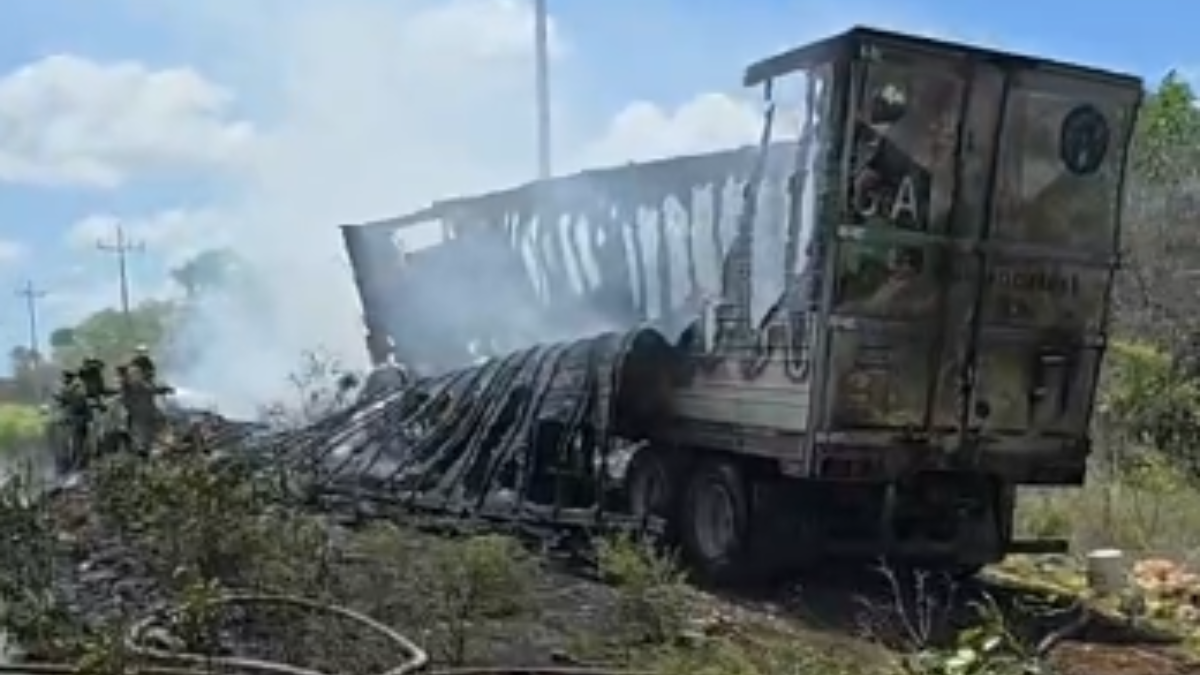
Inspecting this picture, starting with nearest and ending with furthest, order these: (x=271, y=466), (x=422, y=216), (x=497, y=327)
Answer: (x=271, y=466)
(x=497, y=327)
(x=422, y=216)

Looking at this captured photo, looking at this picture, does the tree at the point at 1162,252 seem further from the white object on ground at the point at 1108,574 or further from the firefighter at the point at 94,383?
the firefighter at the point at 94,383

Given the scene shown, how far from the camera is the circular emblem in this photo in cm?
1082

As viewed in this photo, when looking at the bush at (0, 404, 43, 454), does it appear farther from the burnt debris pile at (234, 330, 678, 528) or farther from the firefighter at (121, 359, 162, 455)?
the burnt debris pile at (234, 330, 678, 528)

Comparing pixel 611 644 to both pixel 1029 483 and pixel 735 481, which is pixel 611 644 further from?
pixel 1029 483

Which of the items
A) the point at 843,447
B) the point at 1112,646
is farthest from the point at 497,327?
the point at 1112,646

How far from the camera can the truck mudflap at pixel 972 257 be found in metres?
10.2

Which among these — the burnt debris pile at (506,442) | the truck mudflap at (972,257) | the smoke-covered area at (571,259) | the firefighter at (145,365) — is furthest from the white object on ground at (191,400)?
the truck mudflap at (972,257)

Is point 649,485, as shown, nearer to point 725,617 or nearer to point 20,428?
point 725,617

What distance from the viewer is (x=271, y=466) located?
12422 millimetres

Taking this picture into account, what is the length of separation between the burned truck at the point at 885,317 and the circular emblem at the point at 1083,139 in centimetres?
1

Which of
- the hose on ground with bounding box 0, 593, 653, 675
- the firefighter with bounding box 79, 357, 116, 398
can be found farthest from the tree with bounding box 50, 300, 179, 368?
the hose on ground with bounding box 0, 593, 653, 675

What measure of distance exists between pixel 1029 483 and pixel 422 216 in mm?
8925

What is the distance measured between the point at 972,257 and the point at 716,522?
2559mm

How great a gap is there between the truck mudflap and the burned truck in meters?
0.01
